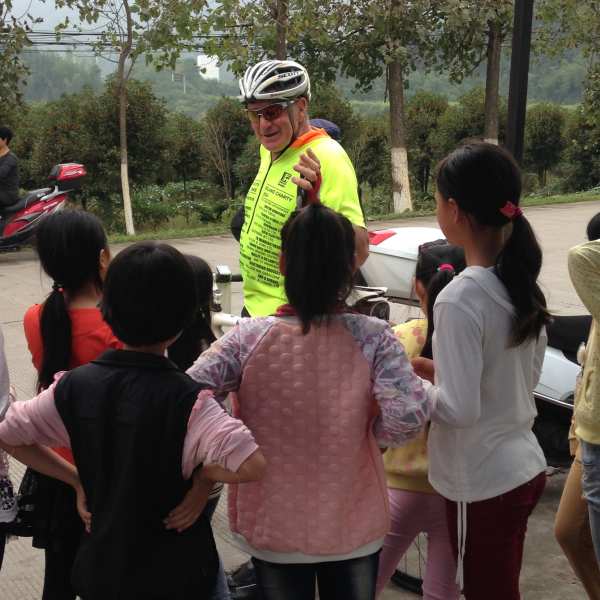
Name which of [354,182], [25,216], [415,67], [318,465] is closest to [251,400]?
[318,465]

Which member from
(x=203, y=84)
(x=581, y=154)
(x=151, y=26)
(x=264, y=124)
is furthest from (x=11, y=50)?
(x=203, y=84)

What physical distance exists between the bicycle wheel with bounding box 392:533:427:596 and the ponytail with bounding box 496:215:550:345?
4.12ft

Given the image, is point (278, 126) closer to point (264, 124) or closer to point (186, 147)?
point (264, 124)

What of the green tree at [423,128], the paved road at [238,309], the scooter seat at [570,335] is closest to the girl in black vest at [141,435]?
the paved road at [238,309]

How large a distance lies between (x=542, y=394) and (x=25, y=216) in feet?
26.9

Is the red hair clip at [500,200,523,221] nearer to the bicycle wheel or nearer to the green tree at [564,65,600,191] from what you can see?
the bicycle wheel

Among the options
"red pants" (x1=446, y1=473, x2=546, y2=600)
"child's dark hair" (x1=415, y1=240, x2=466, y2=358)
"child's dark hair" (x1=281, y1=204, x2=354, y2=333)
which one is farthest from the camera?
"child's dark hair" (x1=415, y1=240, x2=466, y2=358)

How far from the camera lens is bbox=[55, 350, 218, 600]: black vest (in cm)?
179

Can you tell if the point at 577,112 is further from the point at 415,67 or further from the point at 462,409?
the point at 462,409

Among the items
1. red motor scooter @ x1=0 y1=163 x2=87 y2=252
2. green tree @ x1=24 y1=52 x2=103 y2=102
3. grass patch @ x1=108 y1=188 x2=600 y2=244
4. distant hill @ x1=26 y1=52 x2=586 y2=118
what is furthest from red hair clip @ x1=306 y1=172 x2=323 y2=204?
green tree @ x1=24 y1=52 x2=103 y2=102

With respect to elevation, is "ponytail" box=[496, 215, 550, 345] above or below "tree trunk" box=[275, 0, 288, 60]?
below

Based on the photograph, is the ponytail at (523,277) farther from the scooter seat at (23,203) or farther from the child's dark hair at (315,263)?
the scooter seat at (23,203)

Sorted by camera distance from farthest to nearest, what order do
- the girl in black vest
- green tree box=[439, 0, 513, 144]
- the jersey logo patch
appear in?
green tree box=[439, 0, 513, 144]
the jersey logo patch
the girl in black vest

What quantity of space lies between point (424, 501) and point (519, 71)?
9.40 feet
